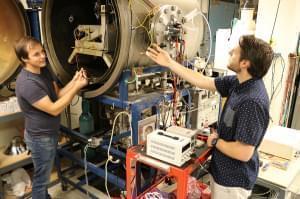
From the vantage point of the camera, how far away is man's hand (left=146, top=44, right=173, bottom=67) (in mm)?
1799

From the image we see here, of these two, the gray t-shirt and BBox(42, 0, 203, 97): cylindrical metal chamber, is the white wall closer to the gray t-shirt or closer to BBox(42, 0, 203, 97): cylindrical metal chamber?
BBox(42, 0, 203, 97): cylindrical metal chamber

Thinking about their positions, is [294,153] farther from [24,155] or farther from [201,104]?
[24,155]

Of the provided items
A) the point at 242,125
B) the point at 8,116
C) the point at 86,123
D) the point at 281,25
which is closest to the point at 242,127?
the point at 242,125

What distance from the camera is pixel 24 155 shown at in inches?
95.3

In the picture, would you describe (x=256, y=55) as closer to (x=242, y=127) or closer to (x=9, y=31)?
(x=242, y=127)

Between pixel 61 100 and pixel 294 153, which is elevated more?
pixel 61 100

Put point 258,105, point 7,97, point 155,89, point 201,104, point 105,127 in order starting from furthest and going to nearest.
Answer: point 201,104 < point 105,127 < point 7,97 < point 155,89 < point 258,105

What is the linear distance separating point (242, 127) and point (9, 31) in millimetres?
2174

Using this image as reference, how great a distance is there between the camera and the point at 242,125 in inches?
51.8

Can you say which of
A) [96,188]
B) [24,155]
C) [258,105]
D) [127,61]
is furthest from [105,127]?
[258,105]

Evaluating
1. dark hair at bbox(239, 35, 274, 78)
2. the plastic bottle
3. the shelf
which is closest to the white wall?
dark hair at bbox(239, 35, 274, 78)

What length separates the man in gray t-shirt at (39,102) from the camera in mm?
1768

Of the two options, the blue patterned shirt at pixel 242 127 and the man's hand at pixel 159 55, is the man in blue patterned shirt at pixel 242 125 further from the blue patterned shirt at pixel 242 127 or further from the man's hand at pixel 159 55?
the man's hand at pixel 159 55

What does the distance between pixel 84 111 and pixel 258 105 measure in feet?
5.30
